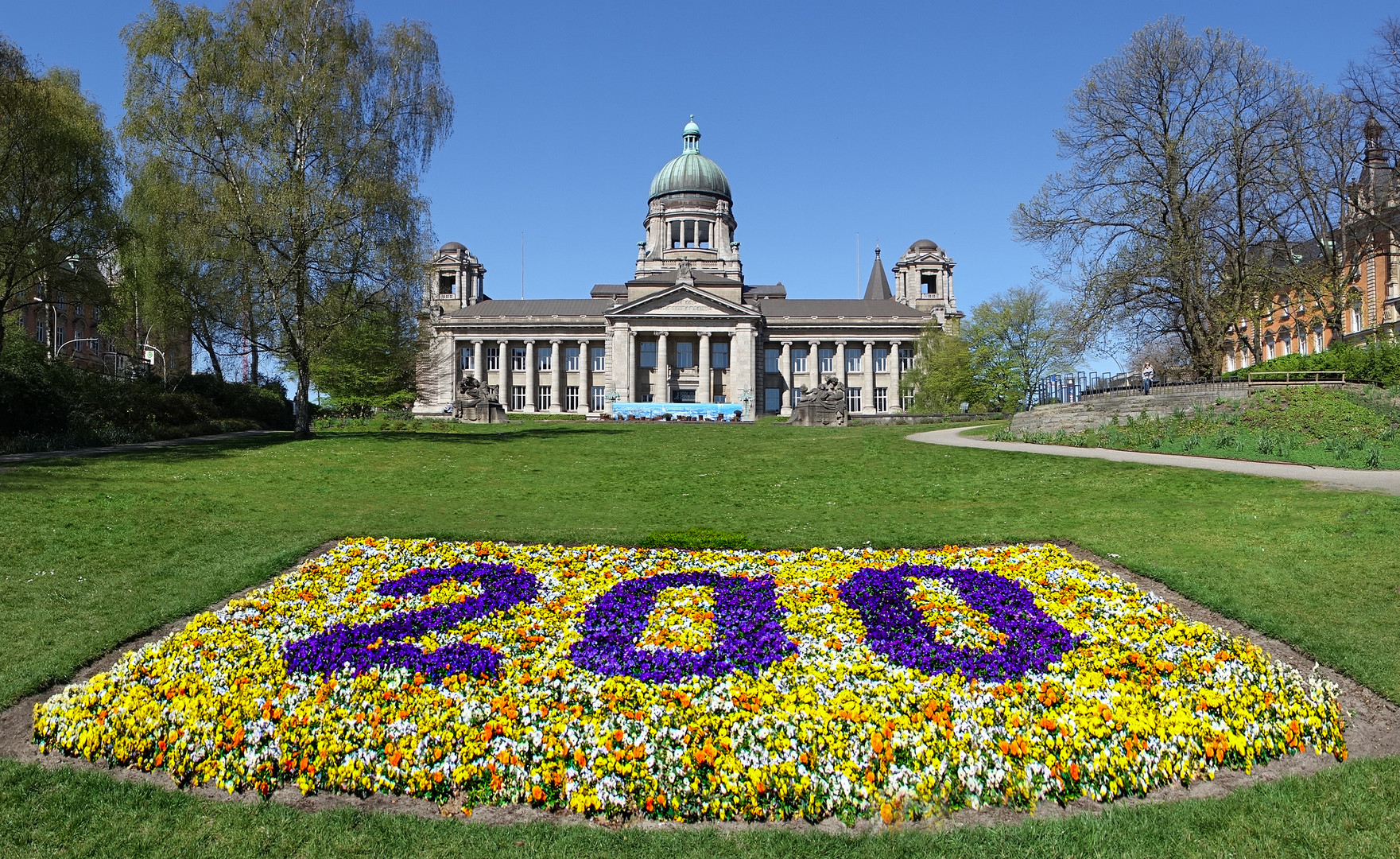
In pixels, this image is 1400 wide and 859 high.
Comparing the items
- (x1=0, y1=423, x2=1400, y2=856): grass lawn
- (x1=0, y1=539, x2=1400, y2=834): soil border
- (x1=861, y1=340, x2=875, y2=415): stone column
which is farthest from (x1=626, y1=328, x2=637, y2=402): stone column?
(x1=0, y1=539, x2=1400, y2=834): soil border

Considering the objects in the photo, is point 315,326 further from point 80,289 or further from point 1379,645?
point 1379,645

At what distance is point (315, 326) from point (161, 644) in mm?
20970

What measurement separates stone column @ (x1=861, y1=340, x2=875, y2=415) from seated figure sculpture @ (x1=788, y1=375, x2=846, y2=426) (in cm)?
Answer: 3922

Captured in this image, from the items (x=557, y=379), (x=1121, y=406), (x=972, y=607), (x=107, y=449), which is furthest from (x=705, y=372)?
(x=972, y=607)

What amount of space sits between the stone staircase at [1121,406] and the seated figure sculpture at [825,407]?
14.5 metres

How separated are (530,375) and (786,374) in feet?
86.3

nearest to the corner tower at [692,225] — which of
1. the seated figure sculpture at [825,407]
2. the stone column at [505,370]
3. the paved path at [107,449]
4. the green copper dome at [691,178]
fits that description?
the green copper dome at [691,178]

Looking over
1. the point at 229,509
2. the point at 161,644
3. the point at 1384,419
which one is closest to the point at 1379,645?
the point at 161,644

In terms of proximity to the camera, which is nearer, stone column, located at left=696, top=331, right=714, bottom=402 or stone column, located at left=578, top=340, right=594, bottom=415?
stone column, located at left=696, top=331, right=714, bottom=402

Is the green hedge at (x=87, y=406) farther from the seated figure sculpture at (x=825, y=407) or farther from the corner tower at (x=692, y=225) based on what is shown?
the corner tower at (x=692, y=225)

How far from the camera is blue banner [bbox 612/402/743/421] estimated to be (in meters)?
60.5

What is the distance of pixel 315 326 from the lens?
2531 centimetres

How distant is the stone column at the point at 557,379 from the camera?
83.6 meters

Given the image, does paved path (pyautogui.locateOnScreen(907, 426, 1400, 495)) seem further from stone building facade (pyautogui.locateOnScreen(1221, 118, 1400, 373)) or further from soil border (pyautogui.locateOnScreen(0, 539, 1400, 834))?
stone building facade (pyautogui.locateOnScreen(1221, 118, 1400, 373))
